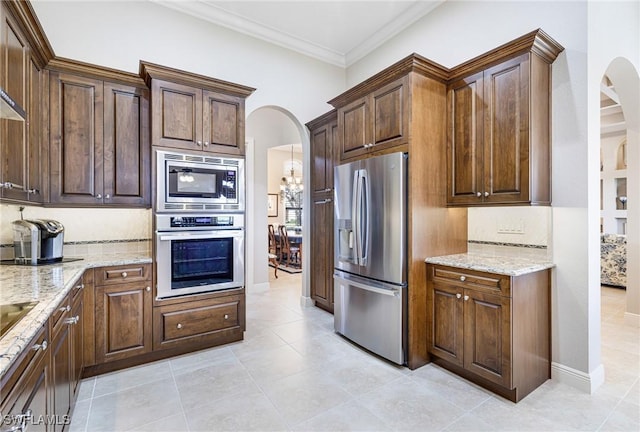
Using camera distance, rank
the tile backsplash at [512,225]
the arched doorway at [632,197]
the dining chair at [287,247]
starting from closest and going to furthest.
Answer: the tile backsplash at [512,225] → the arched doorway at [632,197] → the dining chair at [287,247]

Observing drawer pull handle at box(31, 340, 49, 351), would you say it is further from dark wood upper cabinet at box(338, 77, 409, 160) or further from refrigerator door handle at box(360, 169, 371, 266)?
dark wood upper cabinet at box(338, 77, 409, 160)

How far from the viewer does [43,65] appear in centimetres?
256

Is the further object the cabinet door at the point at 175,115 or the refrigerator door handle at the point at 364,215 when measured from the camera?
the refrigerator door handle at the point at 364,215

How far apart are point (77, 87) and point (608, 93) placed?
22.4ft

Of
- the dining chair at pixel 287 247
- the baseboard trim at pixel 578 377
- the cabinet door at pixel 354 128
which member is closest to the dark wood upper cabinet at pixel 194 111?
the cabinet door at pixel 354 128

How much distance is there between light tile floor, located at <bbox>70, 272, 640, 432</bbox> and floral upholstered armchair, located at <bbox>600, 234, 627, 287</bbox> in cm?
262

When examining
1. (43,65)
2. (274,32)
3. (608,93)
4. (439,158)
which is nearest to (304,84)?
(274,32)

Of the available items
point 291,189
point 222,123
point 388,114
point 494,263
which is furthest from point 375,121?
point 291,189

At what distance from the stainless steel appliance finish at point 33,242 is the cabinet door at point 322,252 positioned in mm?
2663

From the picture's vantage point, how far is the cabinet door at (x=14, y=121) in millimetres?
1916

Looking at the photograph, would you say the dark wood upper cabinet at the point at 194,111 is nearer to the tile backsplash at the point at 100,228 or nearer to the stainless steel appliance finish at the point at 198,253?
the stainless steel appliance finish at the point at 198,253

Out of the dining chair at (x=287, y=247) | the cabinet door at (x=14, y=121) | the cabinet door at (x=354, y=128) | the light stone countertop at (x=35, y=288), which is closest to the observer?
the light stone countertop at (x=35, y=288)

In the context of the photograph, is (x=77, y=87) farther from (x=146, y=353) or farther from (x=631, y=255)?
(x=631, y=255)

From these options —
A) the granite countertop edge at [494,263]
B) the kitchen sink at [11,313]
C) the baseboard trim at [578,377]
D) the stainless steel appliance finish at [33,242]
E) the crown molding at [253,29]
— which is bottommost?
the baseboard trim at [578,377]
